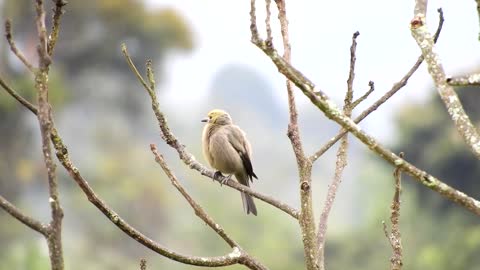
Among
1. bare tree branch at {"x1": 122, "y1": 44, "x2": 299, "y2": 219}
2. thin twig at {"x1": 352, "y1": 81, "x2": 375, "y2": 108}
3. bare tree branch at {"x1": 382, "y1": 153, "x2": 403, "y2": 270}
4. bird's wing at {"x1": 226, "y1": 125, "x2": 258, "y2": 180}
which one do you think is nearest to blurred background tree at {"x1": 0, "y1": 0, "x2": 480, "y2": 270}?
bird's wing at {"x1": 226, "y1": 125, "x2": 258, "y2": 180}

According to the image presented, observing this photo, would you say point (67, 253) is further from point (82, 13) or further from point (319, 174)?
point (319, 174)

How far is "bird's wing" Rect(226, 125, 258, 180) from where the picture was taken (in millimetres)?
5233

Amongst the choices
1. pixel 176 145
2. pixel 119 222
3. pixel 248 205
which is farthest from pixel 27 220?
pixel 248 205

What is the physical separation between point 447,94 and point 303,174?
576mm

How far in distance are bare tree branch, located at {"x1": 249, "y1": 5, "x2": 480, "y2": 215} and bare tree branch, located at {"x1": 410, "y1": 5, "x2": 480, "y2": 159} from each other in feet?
0.32

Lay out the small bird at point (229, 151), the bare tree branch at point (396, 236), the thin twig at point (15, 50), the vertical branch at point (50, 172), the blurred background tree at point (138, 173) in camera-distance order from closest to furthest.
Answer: the vertical branch at point (50, 172)
the thin twig at point (15, 50)
the bare tree branch at point (396, 236)
the small bird at point (229, 151)
the blurred background tree at point (138, 173)

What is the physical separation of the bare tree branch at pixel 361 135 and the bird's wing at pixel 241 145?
136 inches

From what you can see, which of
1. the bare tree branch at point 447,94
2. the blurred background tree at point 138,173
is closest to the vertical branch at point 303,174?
the bare tree branch at point 447,94

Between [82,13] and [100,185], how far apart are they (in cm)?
627

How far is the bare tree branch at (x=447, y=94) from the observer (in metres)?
1.71

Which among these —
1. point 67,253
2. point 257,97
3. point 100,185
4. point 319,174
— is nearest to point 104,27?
point 100,185

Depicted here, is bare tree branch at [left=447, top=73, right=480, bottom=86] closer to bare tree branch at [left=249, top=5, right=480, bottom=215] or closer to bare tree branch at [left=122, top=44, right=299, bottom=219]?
bare tree branch at [left=249, top=5, right=480, bottom=215]

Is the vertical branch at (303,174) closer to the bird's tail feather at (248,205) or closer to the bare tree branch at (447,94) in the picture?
the bare tree branch at (447,94)

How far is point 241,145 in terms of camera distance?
531 cm
